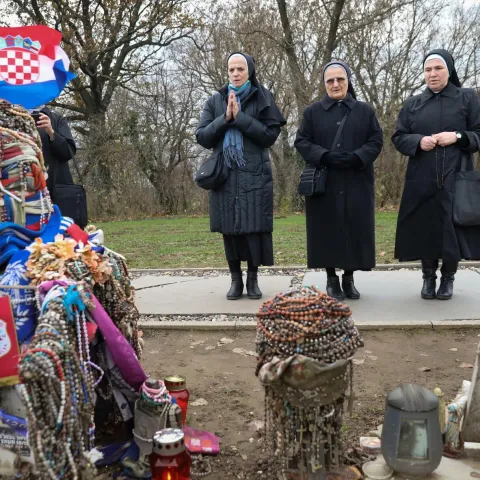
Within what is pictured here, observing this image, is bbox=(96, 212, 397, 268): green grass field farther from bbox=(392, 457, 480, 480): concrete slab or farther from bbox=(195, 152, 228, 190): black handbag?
bbox=(392, 457, 480, 480): concrete slab

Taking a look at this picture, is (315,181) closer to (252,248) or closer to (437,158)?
(252,248)

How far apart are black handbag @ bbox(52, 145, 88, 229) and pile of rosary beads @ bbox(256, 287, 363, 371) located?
312cm

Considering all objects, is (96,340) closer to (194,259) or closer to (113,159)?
(194,259)

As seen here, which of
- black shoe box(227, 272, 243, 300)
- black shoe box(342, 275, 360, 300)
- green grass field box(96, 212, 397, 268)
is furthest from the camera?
green grass field box(96, 212, 397, 268)

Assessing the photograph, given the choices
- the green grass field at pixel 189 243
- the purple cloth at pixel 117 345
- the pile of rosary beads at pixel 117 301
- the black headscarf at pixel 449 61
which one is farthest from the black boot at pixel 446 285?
the purple cloth at pixel 117 345

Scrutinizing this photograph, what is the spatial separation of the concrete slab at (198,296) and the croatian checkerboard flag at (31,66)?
9.08 feet

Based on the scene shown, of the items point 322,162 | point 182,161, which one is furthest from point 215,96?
point 182,161

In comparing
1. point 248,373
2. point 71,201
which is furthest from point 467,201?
point 71,201

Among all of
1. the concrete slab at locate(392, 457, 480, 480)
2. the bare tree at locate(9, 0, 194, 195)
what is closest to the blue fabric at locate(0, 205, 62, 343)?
the concrete slab at locate(392, 457, 480, 480)

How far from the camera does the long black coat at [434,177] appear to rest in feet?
15.8

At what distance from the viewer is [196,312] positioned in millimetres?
5086

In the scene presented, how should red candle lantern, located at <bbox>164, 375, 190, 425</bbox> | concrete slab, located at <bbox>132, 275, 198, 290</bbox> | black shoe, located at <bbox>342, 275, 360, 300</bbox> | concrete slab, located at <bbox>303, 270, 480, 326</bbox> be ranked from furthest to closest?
concrete slab, located at <bbox>132, 275, 198, 290</bbox>
black shoe, located at <bbox>342, 275, 360, 300</bbox>
concrete slab, located at <bbox>303, 270, 480, 326</bbox>
red candle lantern, located at <bbox>164, 375, 190, 425</bbox>

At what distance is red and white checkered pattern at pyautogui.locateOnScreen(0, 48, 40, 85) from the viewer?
2.68m

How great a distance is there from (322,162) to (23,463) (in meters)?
3.51
